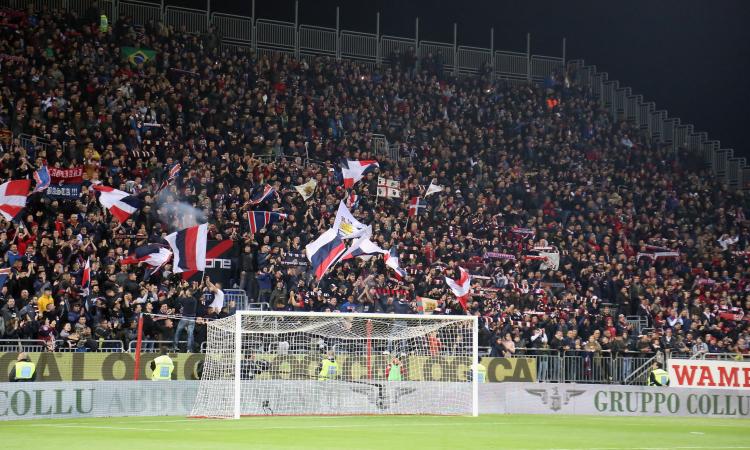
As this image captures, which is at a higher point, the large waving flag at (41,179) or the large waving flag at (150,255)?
the large waving flag at (41,179)

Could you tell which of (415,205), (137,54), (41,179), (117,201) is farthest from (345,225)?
(137,54)

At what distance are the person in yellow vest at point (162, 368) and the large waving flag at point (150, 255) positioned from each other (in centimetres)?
376

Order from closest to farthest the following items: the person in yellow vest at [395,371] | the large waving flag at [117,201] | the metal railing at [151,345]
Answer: the metal railing at [151,345] < the person in yellow vest at [395,371] < the large waving flag at [117,201]

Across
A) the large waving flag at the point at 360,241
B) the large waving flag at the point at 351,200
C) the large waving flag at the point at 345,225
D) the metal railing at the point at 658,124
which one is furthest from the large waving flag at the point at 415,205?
the metal railing at the point at 658,124

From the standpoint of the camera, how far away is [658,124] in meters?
57.3

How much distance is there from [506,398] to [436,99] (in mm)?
21094

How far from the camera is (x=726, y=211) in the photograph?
164ft

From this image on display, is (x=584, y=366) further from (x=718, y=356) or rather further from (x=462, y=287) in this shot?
(x=718, y=356)

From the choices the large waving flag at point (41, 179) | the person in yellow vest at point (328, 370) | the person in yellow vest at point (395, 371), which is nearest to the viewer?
the person in yellow vest at point (328, 370)

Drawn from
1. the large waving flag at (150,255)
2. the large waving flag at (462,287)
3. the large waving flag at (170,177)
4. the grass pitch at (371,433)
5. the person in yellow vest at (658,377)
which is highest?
the large waving flag at (170,177)

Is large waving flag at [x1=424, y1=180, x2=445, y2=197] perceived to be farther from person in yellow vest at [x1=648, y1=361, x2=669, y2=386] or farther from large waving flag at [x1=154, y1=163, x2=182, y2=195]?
person in yellow vest at [x1=648, y1=361, x2=669, y2=386]

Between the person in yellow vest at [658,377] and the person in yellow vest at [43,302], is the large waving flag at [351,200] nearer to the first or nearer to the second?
the person in yellow vest at [658,377]

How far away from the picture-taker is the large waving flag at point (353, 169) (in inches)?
1578

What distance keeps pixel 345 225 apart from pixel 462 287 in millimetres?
4339
